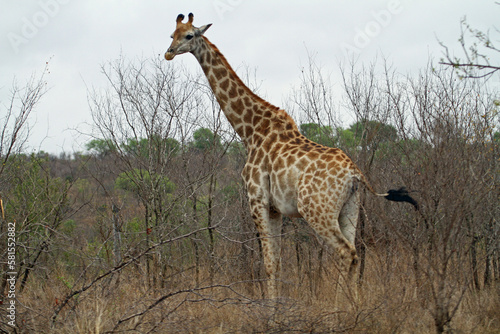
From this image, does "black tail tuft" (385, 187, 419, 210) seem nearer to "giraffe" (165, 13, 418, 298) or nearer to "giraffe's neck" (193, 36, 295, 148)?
"giraffe" (165, 13, 418, 298)

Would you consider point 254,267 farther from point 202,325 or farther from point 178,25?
point 178,25

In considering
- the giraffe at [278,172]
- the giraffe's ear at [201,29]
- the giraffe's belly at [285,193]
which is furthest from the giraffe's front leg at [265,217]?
the giraffe's ear at [201,29]

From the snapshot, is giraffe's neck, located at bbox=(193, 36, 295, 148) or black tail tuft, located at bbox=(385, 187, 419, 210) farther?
giraffe's neck, located at bbox=(193, 36, 295, 148)

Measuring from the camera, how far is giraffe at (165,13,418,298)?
552 centimetres

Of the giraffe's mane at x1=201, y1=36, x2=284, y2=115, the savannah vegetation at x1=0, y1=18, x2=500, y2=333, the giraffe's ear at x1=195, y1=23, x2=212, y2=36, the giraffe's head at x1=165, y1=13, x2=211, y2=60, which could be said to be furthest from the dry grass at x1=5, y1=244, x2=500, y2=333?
the giraffe's ear at x1=195, y1=23, x2=212, y2=36

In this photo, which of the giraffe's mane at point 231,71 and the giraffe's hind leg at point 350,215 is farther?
the giraffe's mane at point 231,71

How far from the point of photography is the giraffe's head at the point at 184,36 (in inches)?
248

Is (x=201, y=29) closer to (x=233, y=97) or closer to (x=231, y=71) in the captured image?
(x=231, y=71)

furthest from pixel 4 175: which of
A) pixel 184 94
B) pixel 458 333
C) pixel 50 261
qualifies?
pixel 458 333

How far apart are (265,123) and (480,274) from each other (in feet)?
12.6

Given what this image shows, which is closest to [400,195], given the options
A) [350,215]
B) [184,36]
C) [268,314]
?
[350,215]

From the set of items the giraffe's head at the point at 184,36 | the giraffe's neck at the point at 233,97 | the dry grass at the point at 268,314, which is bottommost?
the dry grass at the point at 268,314

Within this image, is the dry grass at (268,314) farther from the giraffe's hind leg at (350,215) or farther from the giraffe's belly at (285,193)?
the giraffe's belly at (285,193)

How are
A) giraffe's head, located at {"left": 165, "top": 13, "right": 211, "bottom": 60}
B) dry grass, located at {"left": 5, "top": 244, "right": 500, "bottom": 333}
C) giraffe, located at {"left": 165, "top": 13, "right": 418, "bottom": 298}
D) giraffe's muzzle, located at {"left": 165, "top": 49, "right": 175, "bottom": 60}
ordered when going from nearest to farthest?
1. dry grass, located at {"left": 5, "top": 244, "right": 500, "bottom": 333}
2. giraffe, located at {"left": 165, "top": 13, "right": 418, "bottom": 298}
3. giraffe's muzzle, located at {"left": 165, "top": 49, "right": 175, "bottom": 60}
4. giraffe's head, located at {"left": 165, "top": 13, "right": 211, "bottom": 60}
